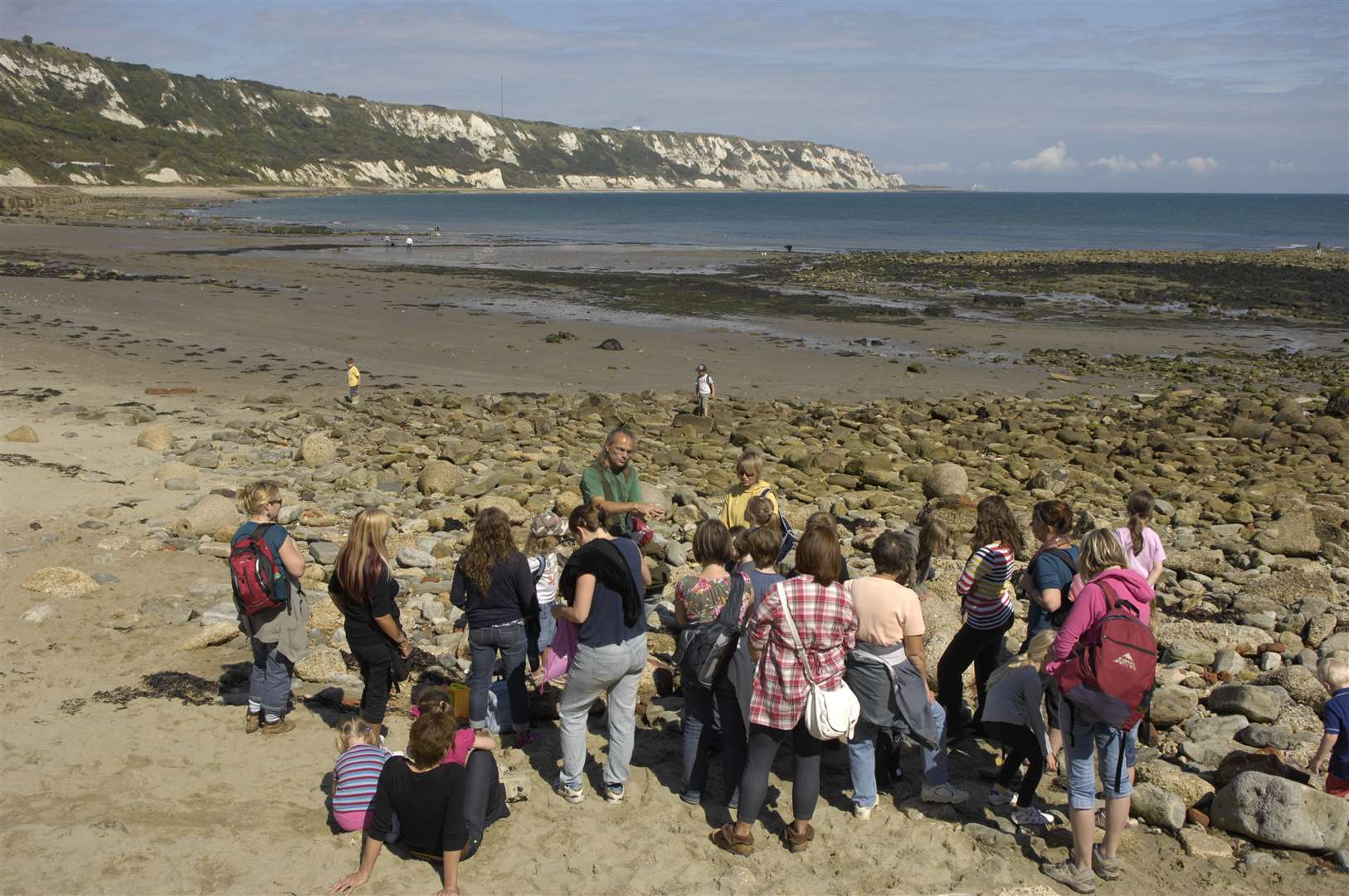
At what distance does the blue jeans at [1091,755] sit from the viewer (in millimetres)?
5043

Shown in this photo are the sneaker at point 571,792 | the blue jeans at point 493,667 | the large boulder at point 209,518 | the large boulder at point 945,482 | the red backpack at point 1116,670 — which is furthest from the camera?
the large boulder at point 945,482

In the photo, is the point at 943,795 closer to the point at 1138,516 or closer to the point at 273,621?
the point at 1138,516

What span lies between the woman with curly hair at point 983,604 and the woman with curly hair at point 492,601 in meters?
2.68

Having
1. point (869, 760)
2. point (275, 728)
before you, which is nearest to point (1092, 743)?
point (869, 760)

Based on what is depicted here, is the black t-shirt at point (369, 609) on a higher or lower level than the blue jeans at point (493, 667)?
higher

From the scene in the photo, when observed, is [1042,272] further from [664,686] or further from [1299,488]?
[664,686]

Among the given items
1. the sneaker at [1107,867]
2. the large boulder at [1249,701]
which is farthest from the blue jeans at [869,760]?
the large boulder at [1249,701]

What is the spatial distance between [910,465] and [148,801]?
1136cm

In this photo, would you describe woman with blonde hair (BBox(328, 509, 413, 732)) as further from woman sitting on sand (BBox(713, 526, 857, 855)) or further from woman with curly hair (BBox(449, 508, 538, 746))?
woman sitting on sand (BBox(713, 526, 857, 855))

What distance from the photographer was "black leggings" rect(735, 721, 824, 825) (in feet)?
17.4

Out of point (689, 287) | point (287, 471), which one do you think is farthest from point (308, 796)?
point (689, 287)

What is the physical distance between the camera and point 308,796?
230 inches

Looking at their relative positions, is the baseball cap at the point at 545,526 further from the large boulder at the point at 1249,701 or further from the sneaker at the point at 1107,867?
the large boulder at the point at 1249,701

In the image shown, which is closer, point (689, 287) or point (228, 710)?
point (228, 710)
